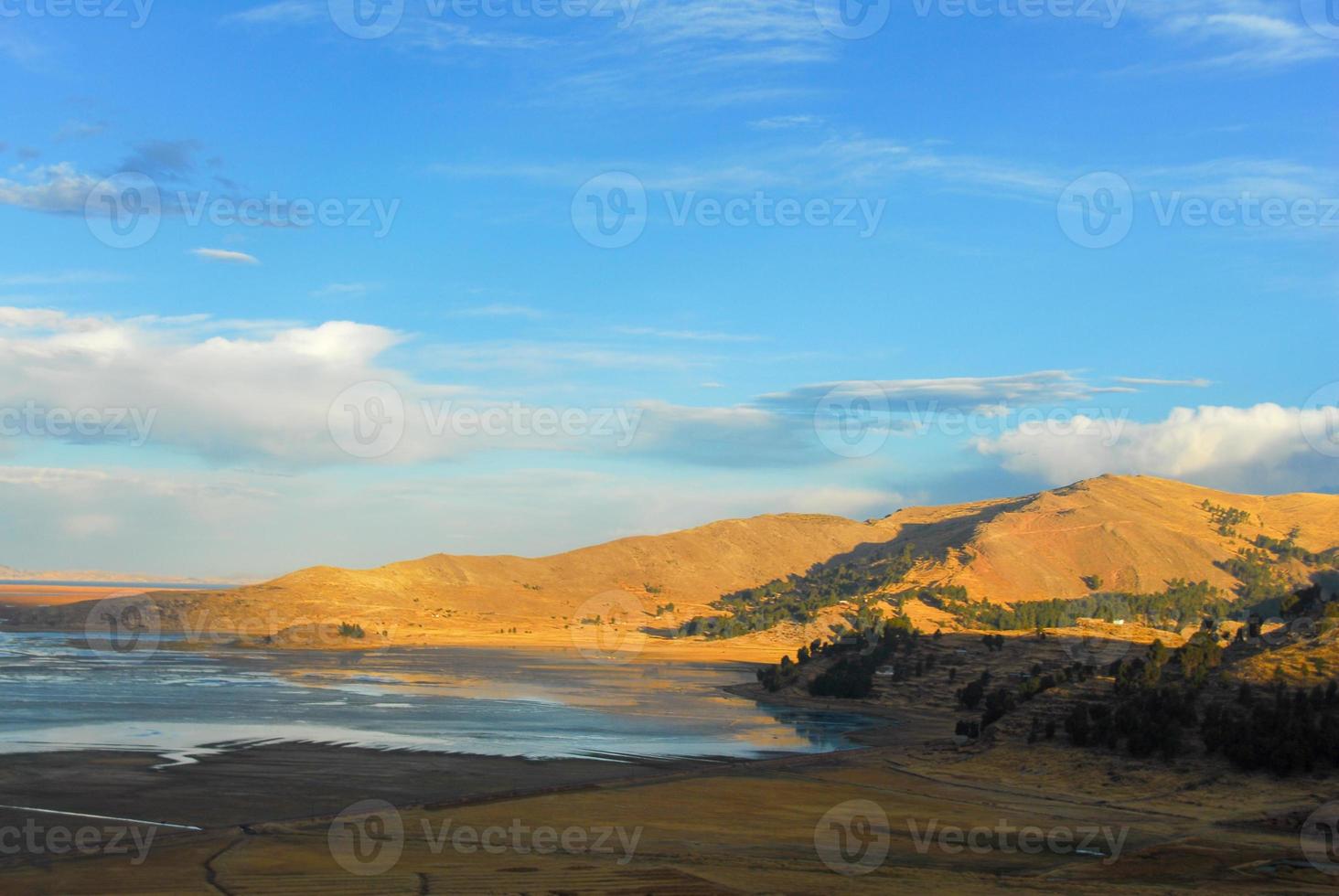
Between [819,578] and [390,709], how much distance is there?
140015 mm

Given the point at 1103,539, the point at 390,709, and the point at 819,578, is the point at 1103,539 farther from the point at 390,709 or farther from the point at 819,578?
the point at 390,709

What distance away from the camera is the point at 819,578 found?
625 ft

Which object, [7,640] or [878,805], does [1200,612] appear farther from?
[7,640]

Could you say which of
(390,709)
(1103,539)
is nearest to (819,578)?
(1103,539)

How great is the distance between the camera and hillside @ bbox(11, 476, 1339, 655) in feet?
449

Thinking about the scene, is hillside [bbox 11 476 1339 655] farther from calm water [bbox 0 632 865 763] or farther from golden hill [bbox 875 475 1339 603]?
calm water [bbox 0 632 865 763]

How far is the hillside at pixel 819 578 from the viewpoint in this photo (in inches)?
5394

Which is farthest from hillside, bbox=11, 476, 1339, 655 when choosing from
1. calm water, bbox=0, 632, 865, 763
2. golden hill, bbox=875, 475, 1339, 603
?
calm water, bbox=0, 632, 865, 763

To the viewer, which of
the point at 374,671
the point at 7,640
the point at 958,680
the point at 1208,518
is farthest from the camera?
the point at 1208,518

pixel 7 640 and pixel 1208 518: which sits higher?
pixel 1208 518

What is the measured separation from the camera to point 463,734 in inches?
1842

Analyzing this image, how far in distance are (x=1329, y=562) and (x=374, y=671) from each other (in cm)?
14224

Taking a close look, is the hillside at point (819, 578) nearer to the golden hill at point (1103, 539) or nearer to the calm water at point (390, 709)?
the golden hill at point (1103, 539)

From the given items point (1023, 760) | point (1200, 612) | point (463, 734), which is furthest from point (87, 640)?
point (1200, 612)
